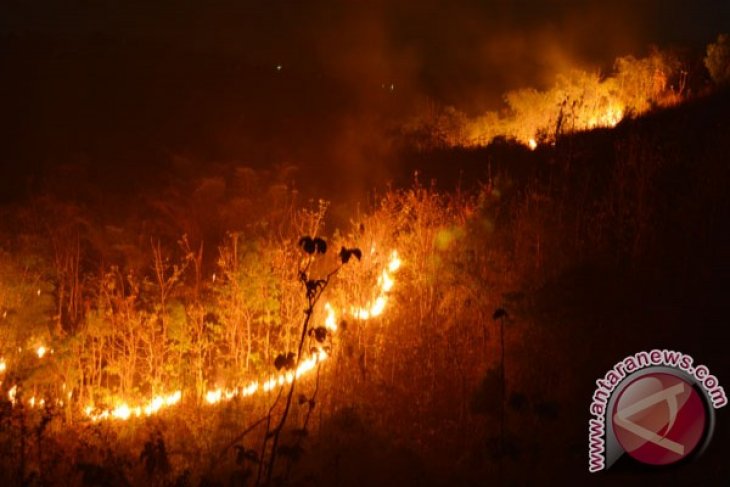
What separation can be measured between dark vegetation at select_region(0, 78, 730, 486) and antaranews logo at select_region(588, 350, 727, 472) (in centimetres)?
21

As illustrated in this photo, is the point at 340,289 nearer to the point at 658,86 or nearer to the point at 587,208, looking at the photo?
the point at 587,208

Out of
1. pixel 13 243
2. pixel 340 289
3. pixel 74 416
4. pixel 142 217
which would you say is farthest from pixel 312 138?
pixel 74 416

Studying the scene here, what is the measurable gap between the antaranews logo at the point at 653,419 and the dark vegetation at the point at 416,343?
0.21 m

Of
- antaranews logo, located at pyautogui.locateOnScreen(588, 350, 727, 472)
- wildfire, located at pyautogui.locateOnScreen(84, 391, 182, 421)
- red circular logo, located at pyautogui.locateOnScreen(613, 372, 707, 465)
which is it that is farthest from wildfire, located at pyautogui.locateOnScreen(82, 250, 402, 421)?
red circular logo, located at pyautogui.locateOnScreen(613, 372, 707, 465)

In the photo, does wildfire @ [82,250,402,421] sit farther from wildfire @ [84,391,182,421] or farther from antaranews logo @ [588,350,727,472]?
antaranews logo @ [588,350,727,472]

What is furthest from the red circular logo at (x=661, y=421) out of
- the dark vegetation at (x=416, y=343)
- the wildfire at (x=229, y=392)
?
the wildfire at (x=229, y=392)

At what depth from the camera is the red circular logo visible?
11.2 feet

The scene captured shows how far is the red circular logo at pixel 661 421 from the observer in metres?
3.41

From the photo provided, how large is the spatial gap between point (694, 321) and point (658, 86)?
8786 mm

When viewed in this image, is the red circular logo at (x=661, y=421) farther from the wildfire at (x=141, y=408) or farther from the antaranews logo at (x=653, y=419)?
the wildfire at (x=141, y=408)

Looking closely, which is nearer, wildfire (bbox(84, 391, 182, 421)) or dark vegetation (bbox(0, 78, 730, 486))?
dark vegetation (bbox(0, 78, 730, 486))

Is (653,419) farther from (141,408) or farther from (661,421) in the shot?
(141,408)

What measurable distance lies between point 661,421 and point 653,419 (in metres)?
0.04

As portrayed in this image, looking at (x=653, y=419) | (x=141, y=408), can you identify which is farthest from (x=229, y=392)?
(x=653, y=419)
